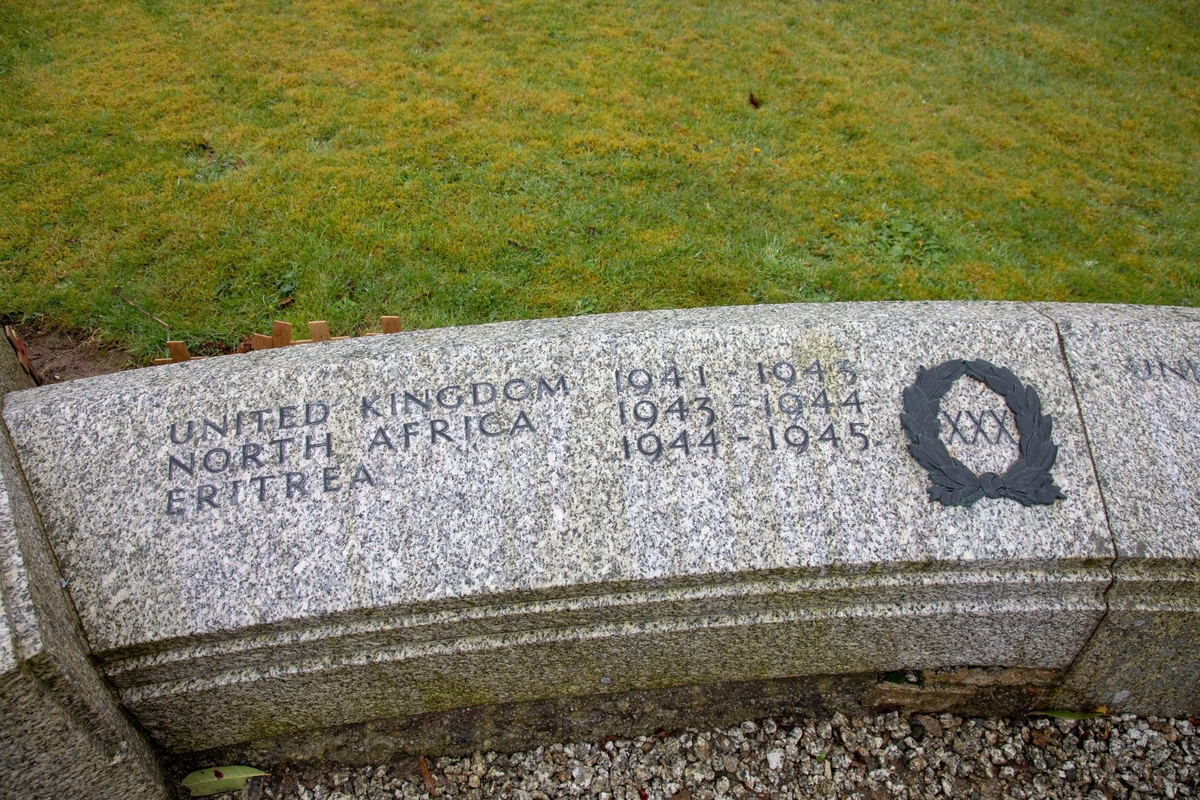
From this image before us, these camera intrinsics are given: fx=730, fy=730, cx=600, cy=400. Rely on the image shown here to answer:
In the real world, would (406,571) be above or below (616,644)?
above

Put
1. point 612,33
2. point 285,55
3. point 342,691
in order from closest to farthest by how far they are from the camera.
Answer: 1. point 342,691
2. point 285,55
3. point 612,33

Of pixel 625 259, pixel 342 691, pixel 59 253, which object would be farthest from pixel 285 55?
pixel 342 691

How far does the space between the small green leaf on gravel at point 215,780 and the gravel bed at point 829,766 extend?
66 mm

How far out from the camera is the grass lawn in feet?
14.7

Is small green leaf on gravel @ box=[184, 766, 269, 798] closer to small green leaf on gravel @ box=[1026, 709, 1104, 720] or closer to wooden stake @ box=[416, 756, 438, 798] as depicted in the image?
wooden stake @ box=[416, 756, 438, 798]

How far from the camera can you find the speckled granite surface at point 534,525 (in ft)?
8.36

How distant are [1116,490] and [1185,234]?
386cm

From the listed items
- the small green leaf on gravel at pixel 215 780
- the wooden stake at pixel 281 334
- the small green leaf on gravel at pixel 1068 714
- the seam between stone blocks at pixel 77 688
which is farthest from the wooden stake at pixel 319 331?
the small green leaf on gravel at pixel 1068 714

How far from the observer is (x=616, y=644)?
271 cm

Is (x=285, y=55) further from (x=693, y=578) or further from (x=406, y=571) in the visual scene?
(x=693, y=578)

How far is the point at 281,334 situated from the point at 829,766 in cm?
306

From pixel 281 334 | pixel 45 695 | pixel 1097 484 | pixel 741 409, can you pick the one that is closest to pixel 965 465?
pixel 1097 484

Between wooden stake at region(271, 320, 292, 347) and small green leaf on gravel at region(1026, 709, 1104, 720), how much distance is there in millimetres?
3703

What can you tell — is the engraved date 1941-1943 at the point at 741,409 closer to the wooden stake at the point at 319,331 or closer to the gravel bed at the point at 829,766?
the gravel bed at the point at 829,766
